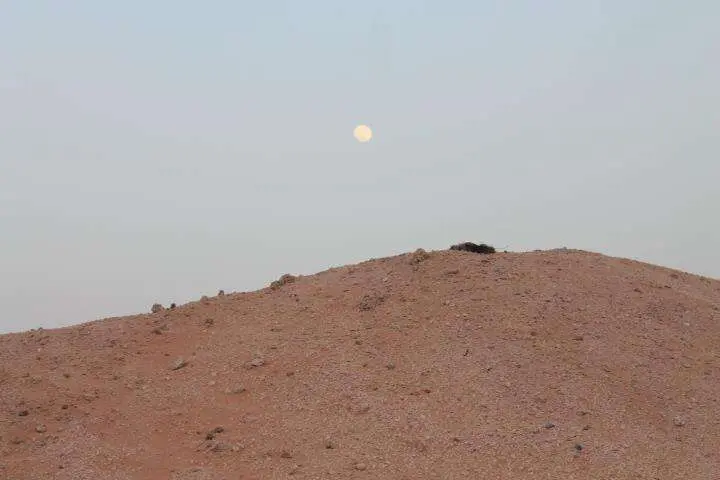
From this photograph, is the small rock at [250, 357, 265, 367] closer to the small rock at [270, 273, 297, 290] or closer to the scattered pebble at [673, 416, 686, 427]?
the small rock at [270, 273, 297, 290]

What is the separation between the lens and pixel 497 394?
329 inches

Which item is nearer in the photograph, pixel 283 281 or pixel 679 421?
pixel 679 421

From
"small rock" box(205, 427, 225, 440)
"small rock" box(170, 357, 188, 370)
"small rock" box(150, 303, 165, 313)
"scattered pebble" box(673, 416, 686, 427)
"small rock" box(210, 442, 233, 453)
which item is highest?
"small rock" box(150, 303, 165, 313)

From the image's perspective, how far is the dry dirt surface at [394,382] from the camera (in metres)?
7.21

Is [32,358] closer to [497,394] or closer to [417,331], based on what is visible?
[417,331]

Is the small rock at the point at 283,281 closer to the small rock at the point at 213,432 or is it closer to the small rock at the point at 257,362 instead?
the small rock at the point at 257,362

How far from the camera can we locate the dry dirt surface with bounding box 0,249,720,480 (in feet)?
23.6

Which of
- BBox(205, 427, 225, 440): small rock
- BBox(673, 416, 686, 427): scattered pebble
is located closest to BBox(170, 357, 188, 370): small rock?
BBox(205, 427, 225, 440): small rock

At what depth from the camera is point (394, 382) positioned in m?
8.71

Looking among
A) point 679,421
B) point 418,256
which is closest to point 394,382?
point 679,421

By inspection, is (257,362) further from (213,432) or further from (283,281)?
(283,281)

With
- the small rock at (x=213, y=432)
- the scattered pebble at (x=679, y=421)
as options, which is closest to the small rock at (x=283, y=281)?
the small rock at (x=213, y=432)

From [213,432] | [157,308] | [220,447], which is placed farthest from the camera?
[157,308]

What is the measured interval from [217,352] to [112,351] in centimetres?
186
